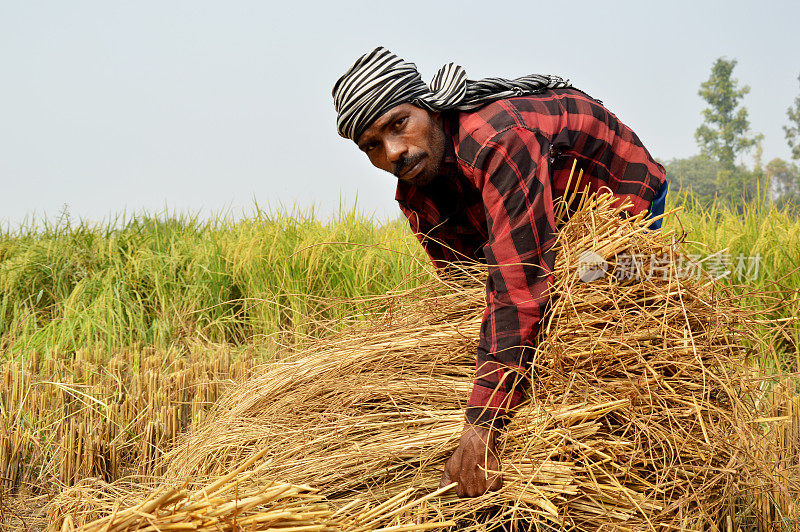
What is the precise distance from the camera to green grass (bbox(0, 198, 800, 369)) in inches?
147

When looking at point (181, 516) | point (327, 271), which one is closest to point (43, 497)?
point (181, 516)

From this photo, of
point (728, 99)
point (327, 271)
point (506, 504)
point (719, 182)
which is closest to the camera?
point (506, 504)

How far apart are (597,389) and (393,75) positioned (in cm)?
109

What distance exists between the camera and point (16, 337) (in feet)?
13.6

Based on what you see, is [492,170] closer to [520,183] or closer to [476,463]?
[520,183]

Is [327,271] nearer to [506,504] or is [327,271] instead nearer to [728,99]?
[506,504]

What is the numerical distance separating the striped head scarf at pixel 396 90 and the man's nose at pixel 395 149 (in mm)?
93

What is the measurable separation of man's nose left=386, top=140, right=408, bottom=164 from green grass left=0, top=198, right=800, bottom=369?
1.54 meters

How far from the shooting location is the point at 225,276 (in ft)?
13.8

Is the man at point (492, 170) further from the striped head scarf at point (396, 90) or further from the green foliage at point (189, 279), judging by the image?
the green foliage at point (189, 279)

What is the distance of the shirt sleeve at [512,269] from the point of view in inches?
59.3

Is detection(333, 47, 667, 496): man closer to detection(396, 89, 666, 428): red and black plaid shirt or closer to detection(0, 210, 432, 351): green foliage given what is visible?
detection(396, 89, 666, 428): red and black plaid shirt

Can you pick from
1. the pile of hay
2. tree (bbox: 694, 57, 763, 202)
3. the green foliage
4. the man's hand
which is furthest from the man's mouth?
tree (bbox: 694, 57, 763, 202)

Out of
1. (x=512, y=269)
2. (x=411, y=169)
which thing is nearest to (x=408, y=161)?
(x=411, y=169)
